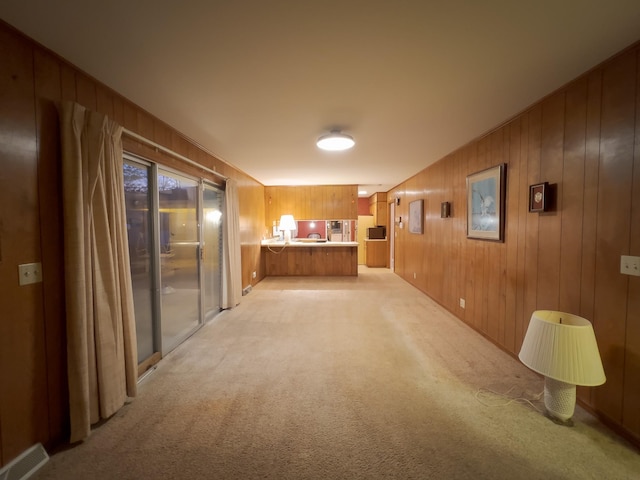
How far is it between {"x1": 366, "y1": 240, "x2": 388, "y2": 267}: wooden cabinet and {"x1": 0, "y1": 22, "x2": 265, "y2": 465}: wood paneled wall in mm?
7252

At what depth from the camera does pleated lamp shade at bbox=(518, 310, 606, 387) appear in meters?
1.56

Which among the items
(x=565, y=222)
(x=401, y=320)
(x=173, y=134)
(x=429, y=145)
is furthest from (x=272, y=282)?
(x=565, y=222)

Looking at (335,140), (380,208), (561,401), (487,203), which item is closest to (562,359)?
(561,401)

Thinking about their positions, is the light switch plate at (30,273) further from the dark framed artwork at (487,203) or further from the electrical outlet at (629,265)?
the dark framed artwork at (487,203)

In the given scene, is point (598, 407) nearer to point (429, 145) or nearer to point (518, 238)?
point (518, 238)

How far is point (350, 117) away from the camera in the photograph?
2.50 m

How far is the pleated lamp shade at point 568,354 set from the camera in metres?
1.56

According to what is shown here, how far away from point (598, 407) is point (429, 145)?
2.93 meters

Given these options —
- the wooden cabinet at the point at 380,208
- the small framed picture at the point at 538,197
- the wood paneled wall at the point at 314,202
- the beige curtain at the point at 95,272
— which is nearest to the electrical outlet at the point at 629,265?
the small framed picture at the point at 538,197

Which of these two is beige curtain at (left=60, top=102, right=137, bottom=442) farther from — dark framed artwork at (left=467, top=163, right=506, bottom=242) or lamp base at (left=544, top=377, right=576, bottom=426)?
dark framed artwork at (left=467, top=163, right=506, bottom=242)

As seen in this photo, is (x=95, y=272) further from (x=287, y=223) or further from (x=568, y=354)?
(x=287, y=223)

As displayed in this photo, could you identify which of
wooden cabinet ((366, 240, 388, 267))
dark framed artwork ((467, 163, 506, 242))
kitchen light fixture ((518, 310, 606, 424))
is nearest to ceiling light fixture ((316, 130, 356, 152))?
dark framed artwork ((467, 163, 506, 242))

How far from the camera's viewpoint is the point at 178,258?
297 cm

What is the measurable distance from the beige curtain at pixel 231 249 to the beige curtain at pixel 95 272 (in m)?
2.08
